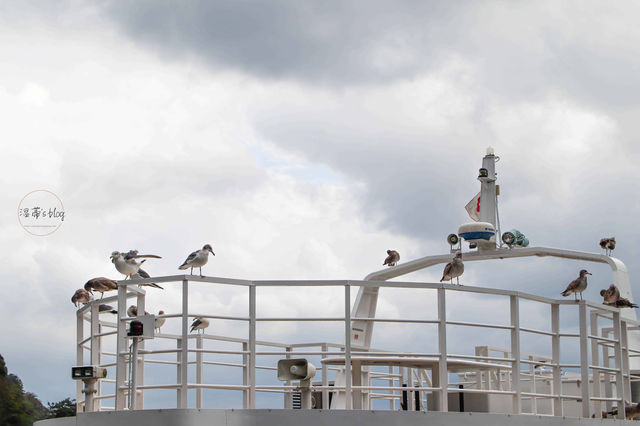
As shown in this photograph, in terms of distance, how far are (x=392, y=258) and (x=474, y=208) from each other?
244cm

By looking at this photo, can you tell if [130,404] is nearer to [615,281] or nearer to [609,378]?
[609,378]

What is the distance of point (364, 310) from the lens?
20.3m

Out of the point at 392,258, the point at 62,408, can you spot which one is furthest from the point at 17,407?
the point at 392,258

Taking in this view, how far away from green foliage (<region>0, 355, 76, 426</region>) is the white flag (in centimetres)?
3017

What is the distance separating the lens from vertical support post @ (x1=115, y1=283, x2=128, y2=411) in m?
13.2

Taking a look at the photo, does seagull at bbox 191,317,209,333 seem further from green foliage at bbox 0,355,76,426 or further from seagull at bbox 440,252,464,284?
green foliage at bbox 0,355,76,426

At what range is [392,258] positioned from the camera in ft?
69.1

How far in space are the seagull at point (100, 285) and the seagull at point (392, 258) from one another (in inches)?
290

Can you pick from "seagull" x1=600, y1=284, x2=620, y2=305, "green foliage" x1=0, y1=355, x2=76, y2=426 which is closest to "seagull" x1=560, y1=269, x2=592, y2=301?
"seagull" x1=600, y1=284, x2=620, y2=305

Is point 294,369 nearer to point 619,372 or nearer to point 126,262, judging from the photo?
point 126,262

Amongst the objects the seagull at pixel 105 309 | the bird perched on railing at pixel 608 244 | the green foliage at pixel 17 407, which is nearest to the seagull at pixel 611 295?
the bird perched on railing at pixel 608 244

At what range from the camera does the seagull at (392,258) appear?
68.8 ft

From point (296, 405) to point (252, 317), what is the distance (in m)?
4.52

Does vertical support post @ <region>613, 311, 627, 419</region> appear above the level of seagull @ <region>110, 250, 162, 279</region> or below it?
below
